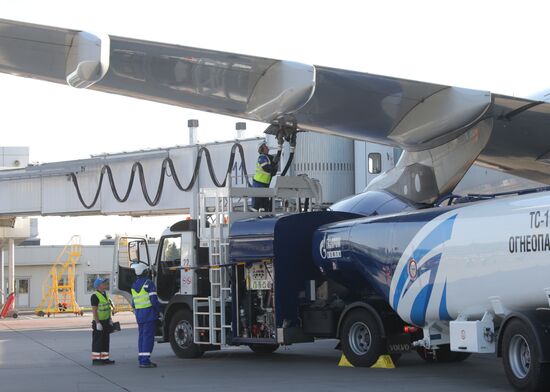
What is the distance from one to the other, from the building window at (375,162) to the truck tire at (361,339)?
10.5 metres

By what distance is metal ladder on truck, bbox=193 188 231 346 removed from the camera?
17.7m

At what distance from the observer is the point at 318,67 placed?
49.7 ft

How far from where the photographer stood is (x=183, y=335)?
1889 centimetres

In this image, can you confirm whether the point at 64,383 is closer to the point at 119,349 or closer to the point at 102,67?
the point at 102,67

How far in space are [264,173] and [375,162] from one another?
7883 mm

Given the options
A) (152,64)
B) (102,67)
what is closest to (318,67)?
(152,64)

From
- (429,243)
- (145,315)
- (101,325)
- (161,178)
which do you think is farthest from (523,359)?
(161,178)

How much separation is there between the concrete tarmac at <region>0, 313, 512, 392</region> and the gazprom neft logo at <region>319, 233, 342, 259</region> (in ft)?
5.86

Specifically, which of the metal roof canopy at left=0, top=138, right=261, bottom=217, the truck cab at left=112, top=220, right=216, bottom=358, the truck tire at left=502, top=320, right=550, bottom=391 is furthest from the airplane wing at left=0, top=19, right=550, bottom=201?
the metal roof canopy at left=0, top=138, right=261, bottom=217

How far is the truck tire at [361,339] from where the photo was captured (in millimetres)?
15234

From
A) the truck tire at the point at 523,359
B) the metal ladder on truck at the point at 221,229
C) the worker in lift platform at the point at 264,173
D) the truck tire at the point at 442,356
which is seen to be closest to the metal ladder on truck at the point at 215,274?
the metal ladder on truck at the point at 221,229

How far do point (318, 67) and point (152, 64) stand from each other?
248cm

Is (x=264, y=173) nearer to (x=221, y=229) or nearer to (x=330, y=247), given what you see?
(x=221, y=229)

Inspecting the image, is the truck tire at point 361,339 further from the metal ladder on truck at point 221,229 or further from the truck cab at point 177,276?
the truck cab at point 177,276
